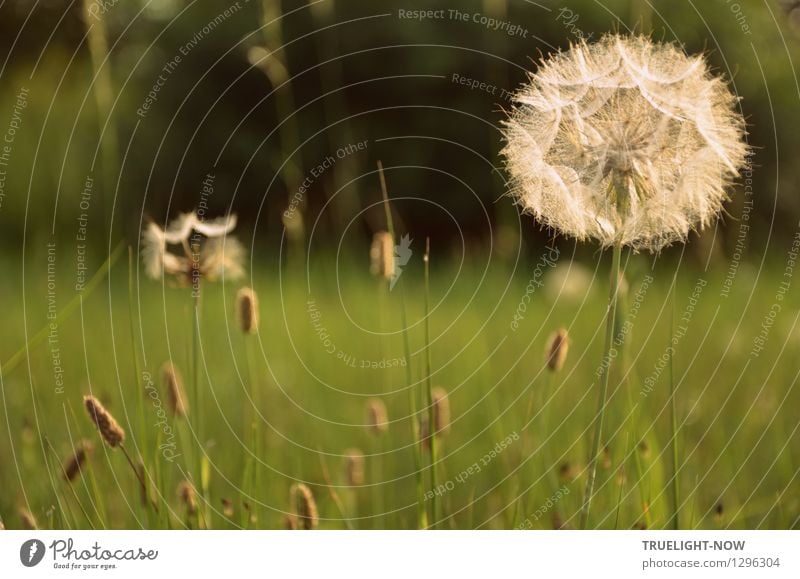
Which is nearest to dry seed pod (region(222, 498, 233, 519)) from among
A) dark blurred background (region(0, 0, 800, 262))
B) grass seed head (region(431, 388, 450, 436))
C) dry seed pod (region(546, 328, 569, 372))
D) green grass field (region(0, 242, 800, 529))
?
green grass field (region(0, 242, 800, 529))

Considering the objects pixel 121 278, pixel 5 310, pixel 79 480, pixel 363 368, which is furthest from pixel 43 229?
pixel 79 480

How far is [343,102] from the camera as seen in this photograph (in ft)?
7.71

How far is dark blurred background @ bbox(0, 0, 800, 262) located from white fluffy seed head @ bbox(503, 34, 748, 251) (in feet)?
3.69

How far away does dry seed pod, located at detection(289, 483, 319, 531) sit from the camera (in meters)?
0.92

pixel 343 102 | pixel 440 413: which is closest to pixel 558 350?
pixel 440 413

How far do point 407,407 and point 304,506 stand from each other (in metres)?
0.53

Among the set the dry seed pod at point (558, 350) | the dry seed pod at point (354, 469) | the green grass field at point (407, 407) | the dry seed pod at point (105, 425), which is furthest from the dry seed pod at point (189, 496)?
the dry seed pod at point (558, 350)

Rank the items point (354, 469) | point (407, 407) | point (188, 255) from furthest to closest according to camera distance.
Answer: point (407, 407) → point (354, 469) → point (188, 255)

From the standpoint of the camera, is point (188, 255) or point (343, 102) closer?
point (188, 255)

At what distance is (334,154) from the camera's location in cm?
237

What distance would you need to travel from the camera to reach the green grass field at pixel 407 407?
1.05 m
